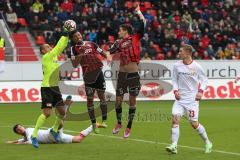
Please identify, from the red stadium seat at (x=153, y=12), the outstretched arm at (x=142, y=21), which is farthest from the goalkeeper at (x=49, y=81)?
the red stadium seat at (x=153, y=12)

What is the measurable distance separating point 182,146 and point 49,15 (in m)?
23.0

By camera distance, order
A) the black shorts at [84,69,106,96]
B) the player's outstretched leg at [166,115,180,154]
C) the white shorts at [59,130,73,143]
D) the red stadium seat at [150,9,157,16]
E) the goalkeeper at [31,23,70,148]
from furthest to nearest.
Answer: the red stadium seat at [150,9,157,16]
the black shorts at [84,69,106,96]
the white shorts at [59,130,73,143]
the goalkeeper at [31,23,70,148]
the player's outstretched leg at [166,115,180,154]

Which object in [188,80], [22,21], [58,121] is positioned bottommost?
[58,121]

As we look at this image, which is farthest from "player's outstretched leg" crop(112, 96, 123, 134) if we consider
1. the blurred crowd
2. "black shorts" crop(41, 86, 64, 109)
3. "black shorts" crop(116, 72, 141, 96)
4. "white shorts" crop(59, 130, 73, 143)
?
the blurred crowd

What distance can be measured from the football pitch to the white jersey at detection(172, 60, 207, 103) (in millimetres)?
1158

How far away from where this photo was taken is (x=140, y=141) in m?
16.1

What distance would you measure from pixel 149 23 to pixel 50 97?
2331 centimetres

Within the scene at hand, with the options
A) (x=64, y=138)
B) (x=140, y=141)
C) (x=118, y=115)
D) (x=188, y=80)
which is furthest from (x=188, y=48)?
(x=118, y=115)

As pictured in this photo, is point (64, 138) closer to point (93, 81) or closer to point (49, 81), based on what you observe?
point (49, 81)

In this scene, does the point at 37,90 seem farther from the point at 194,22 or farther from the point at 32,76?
the point at 194,22

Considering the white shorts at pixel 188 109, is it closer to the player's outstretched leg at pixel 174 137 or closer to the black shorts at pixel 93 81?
the player's outstretched leg at pixel 174 137

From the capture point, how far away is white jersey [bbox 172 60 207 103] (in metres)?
13.7

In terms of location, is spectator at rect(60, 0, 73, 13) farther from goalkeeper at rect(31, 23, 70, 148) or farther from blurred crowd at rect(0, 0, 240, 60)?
goalkeeper at rect(31, 23, 70, 148)

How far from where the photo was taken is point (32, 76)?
3391 centimetres
